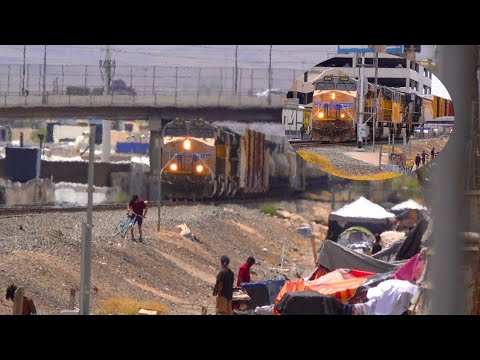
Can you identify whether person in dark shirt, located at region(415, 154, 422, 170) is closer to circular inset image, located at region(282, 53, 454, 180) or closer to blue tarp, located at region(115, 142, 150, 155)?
circular inset image, located at region(282, 53, 454, 180)

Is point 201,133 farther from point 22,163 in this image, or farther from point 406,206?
point 406,206

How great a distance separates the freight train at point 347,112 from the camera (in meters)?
6.18

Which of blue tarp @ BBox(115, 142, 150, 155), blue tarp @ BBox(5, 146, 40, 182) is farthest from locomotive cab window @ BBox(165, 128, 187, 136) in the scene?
blue tarp @ BBox(5, 146, 40, 182)

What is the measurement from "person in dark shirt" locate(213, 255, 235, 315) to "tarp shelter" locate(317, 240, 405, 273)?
1.46 ft

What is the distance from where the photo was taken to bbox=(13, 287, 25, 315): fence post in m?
5.97

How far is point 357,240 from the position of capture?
6098 millimetres

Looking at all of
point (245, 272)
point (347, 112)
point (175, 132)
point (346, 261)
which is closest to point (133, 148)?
point (175, 132)

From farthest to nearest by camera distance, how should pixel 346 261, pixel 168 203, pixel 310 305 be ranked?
pixel 168 203 → pixel 346 261 → pixel 310 305

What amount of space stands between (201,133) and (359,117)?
2.64ft

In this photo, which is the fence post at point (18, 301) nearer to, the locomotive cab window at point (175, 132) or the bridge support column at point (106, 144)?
the bridge support column at point (106, 144)

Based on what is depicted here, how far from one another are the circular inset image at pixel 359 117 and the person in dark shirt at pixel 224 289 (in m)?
0.67

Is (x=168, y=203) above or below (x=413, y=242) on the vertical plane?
above
